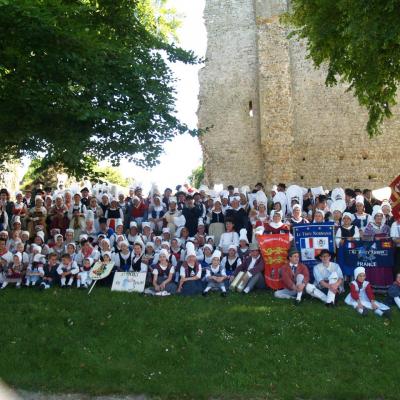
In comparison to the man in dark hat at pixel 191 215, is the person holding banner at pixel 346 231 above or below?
below

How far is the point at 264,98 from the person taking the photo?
870 inches

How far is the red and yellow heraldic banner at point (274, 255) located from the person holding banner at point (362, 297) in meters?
1.35

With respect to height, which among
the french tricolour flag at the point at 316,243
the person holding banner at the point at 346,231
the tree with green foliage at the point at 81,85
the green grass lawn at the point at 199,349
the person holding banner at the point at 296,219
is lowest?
the green grass lawn at the point at 199,349

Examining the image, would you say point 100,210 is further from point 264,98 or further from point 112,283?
point 264,98

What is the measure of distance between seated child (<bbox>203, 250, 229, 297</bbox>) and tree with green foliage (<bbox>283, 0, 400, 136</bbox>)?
14.0ft

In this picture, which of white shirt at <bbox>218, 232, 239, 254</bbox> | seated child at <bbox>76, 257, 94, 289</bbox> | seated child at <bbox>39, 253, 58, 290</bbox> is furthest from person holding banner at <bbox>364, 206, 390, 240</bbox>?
seated child at <bbox>39, 253, 58, 290</bbox>

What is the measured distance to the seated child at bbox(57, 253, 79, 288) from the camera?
34.0 ft

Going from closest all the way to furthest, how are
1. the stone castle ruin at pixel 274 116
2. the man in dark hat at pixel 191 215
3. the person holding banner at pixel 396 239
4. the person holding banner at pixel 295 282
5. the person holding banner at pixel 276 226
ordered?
the person holding banner at pixel 295 282 < the person holding banner at pixel 396 239 < the person holding banner at pixel 276 226 < the man in dark hat at pixel 191 215 < the stone castle ruin at pixel 274 116

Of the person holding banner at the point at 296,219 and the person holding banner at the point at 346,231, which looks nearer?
the person holding banner at the point at 346,231

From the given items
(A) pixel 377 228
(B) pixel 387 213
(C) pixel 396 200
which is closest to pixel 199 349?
(A) pixel 377 228

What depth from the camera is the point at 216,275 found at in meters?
10.1

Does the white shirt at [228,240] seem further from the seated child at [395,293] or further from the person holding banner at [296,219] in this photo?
the seated child at [395,293]

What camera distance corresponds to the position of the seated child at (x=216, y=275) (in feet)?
32.6

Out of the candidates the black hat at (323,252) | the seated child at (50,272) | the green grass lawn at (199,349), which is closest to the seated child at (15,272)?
the seated child at (50,272)
